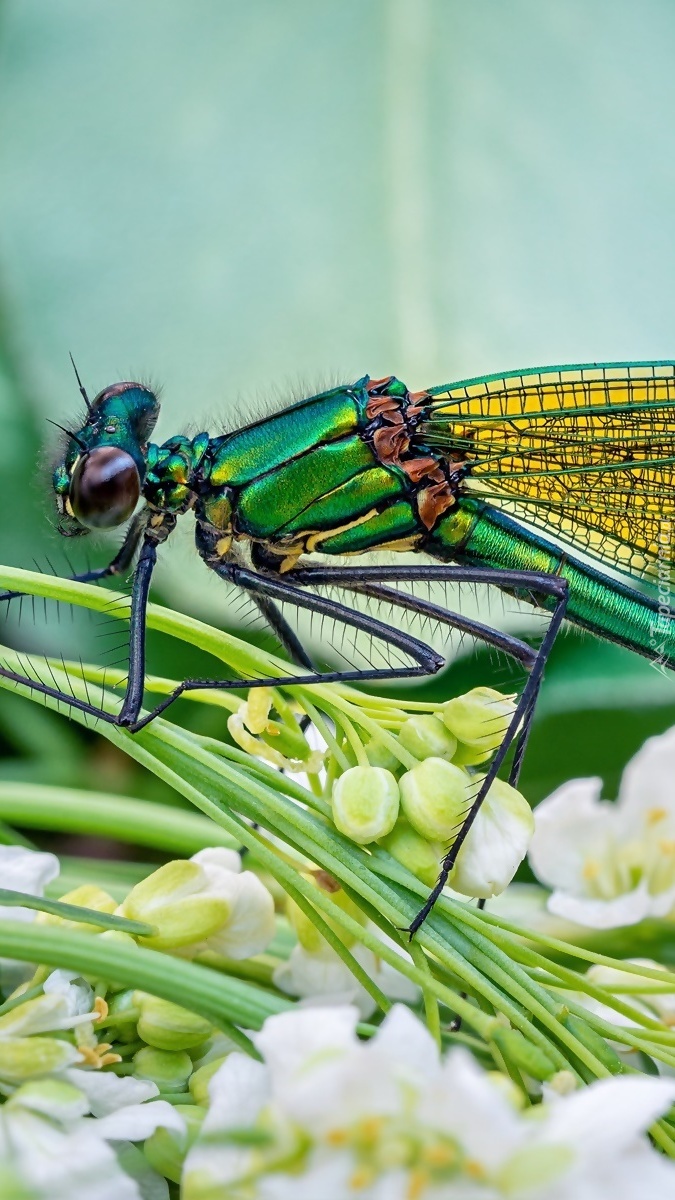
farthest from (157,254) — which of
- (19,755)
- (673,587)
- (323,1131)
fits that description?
(323,1131)

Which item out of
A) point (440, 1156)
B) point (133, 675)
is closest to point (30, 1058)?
point (440, 1156)

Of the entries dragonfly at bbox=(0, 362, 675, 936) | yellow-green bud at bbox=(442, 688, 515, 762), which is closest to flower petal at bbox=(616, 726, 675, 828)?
dragonfly at bbox=(0, 362, 675, 936)

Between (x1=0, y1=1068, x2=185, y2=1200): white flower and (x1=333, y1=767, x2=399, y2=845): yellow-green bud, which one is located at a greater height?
(x1=333, y1=767, x2=399, y2=845): yellow-green bud

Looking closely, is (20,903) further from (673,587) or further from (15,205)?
(15,205)

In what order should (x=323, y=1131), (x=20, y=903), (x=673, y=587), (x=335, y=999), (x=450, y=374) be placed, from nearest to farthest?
1. (x=323, y=1131)
2. (x=20, y=903)
3. (x=335, y=999)
4. (x=673, y=587)
5. (x=450, y=374)

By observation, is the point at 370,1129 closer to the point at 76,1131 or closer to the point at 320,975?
the point at 76,1131

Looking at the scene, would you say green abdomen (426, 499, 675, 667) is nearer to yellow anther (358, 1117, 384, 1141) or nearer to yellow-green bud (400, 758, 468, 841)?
yellow-green bud (400, 758, 468, 841)

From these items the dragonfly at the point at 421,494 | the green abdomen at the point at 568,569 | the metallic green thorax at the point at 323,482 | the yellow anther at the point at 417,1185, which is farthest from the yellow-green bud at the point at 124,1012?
the green abdomen at the point at 568,569
